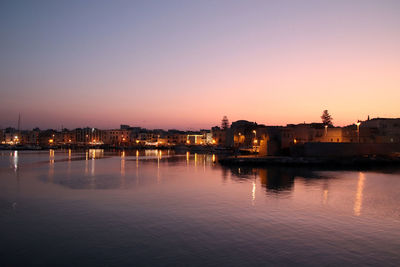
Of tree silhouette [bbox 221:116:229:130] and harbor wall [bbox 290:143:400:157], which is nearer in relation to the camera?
harbor wall [bbox 290:143:400:157]

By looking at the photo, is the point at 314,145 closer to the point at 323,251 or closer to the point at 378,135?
the point at 378,135

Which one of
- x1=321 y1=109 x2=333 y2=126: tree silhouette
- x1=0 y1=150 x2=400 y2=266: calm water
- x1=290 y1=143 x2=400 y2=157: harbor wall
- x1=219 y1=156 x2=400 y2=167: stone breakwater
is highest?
x1=321 y1=109 x2=333 y2=126: tree silhouette

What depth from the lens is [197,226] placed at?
13102mm

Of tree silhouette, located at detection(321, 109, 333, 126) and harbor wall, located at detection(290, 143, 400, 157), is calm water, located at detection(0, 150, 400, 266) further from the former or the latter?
tree silhouette, located at detection(321, 109, 333, 126)

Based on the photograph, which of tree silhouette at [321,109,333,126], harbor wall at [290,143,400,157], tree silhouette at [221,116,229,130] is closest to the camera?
harbor wall at [290,143,400,157]

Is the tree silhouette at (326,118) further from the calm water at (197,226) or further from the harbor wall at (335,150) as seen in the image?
the calm water at (197,226)

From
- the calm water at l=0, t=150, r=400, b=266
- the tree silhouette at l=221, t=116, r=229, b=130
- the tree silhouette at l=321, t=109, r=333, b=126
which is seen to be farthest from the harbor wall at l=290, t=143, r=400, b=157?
the tree silhouette at l=221, t=116, r=229, b=130

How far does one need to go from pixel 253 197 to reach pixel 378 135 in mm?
48850

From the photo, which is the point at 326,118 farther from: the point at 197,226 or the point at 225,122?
the point at 197,226

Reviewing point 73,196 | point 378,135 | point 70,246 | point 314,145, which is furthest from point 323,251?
point 378,135

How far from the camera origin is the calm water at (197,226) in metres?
9.84

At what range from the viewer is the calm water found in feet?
32.3

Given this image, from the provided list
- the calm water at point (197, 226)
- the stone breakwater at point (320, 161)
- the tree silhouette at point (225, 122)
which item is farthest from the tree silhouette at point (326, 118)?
the calm water at point (197, 226)

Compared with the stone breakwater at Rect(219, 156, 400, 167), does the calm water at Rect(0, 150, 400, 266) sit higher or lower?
lower
